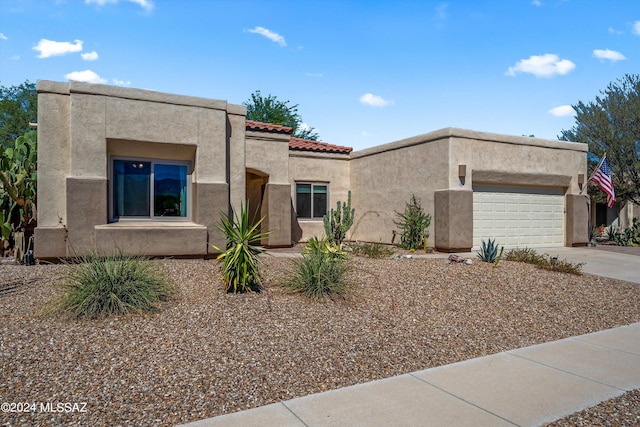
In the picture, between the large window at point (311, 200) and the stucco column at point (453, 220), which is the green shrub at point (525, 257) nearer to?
the stucco column at point (453, 220)

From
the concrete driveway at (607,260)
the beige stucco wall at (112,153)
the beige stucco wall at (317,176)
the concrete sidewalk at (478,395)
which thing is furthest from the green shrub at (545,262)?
the beige stucco wall at (112,153)

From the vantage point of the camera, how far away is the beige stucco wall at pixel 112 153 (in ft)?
37.1

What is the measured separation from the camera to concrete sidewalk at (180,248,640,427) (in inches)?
176

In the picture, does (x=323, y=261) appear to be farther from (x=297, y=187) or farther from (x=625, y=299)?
(x=297, y=187)

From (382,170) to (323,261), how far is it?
33.6 ft

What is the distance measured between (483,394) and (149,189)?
32.9 ft

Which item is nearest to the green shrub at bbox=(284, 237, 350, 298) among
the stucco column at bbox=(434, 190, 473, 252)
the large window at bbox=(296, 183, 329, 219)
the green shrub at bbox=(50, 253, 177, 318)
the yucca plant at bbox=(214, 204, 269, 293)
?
the yucca plant at bbox=(214, 204, 269, 293)

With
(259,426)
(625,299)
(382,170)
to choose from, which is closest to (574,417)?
(259,426)

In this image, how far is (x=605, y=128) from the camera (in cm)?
2431

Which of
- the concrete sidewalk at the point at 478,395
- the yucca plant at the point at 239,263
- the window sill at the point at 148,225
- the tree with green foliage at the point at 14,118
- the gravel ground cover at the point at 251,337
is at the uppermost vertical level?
the tree with green foliage at the point at 14,118

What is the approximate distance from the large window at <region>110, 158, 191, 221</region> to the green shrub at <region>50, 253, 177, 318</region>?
466cm

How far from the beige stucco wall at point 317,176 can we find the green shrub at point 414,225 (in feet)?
11.0

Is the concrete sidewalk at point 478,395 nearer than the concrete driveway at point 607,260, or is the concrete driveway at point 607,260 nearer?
the concrete sidewalk at point 478,395

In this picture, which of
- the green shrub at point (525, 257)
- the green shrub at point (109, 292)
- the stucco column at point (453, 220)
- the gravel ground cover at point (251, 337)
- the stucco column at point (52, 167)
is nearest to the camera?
the gravel ground cover at point (251, 337)
